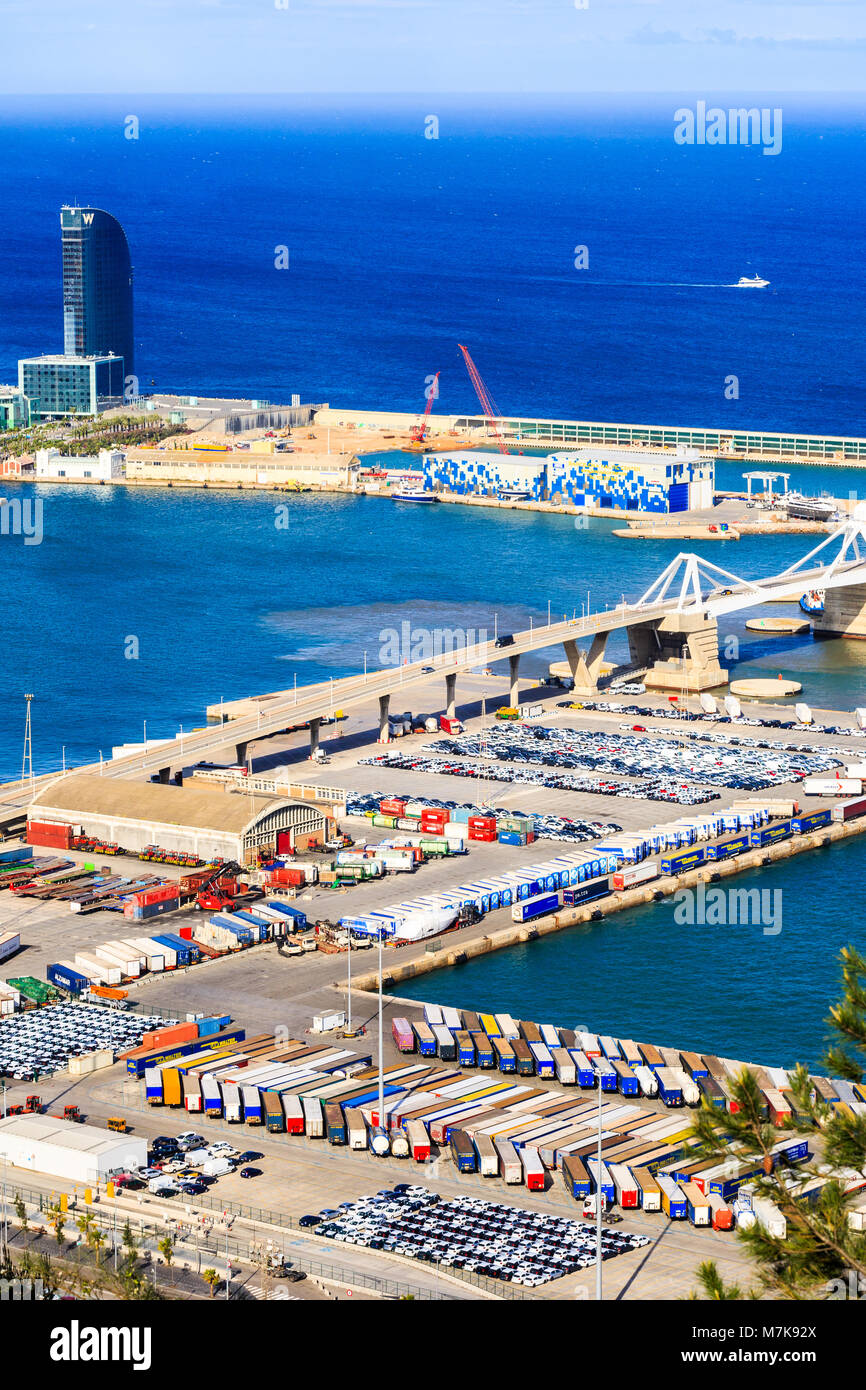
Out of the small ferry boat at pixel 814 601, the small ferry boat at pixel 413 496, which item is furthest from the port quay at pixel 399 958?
the small ferry boat at pixel 413 496

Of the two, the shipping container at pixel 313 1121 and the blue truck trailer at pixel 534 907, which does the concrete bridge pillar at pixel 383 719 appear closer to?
the blue truck trailer at pixel 534 907

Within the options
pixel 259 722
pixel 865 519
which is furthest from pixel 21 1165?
pixel 865 519

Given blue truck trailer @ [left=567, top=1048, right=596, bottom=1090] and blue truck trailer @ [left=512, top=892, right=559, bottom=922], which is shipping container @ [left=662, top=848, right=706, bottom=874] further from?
blue truck trailer @ [left=567, top=1048, right=596, bottom=1090]

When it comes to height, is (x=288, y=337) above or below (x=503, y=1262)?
above

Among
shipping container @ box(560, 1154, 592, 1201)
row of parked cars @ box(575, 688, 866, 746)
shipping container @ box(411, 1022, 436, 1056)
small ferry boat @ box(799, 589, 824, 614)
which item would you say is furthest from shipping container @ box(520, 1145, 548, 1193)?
small ferry boat @ box(799, 589, 824, 614)

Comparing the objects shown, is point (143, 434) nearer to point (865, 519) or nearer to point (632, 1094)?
point (865, 519)
